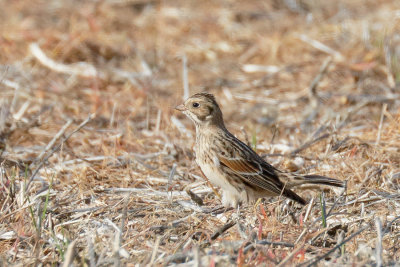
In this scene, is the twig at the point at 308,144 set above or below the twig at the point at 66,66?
below

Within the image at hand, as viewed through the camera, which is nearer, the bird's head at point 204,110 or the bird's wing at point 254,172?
the bird's wing at point 254,172

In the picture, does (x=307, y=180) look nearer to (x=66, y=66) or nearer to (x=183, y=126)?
(x=183, y=126)

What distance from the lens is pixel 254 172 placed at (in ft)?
17.9

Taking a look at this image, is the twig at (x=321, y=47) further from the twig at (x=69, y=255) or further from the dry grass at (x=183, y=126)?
the twig at (x=69, y=255)

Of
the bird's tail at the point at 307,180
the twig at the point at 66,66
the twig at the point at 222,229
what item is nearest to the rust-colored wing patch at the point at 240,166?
the bird's tail at the point at 307,180

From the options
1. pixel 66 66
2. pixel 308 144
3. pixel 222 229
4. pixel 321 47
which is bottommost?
pixel 222 229

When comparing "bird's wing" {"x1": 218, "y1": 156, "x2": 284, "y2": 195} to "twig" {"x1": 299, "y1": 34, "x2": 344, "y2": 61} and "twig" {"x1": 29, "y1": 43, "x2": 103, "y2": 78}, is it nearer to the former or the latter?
"twig" {"x1": 29, "y1": 43, "x2": 103, "y2": 78}

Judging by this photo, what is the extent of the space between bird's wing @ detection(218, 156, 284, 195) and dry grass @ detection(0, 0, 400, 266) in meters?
0.19

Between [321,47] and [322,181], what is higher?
[321,47]

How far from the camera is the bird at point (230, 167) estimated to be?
17.7 feet

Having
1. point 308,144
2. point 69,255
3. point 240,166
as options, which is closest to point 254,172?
point 240,166

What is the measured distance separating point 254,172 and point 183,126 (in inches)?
77.7

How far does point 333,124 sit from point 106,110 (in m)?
2.93

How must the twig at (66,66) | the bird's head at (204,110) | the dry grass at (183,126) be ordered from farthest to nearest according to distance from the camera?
the twig at (66,66) → the bird's head at (204,110) → the dry grass at (183,126)
